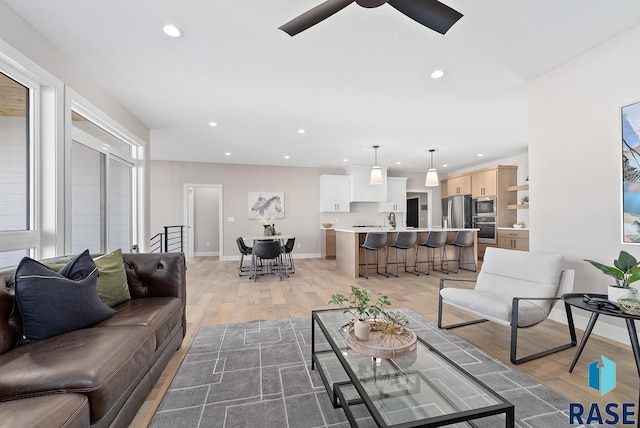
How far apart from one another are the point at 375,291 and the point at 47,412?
3.80 meters

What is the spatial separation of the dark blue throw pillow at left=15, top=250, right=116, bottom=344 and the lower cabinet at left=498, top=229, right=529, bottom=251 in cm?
708

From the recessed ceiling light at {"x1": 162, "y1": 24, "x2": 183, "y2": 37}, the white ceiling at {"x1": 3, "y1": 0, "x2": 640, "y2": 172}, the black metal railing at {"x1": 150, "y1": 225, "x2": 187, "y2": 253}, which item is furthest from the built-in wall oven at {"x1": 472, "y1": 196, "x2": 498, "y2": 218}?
the black metal railing at {"x1": 150, "y1": 225, "x2": 187, "y2": 253}

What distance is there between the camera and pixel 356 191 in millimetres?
7910

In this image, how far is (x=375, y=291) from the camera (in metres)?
4.29

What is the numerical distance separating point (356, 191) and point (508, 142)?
144 inches

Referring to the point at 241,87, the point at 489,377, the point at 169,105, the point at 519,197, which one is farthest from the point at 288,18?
the point at 519,197

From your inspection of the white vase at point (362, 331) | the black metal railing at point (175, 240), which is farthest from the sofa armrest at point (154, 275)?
the black metal railing at point (175, 240)

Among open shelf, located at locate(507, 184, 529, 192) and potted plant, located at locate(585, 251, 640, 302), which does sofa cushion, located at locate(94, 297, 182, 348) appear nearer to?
potted plant, located at locate(585, 251, 640, 302)

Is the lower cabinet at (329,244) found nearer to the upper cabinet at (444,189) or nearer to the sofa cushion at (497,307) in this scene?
the upper cabinet at (444,189)

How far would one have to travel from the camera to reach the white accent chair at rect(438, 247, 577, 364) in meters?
2.22

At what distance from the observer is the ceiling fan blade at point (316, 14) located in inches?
60.6

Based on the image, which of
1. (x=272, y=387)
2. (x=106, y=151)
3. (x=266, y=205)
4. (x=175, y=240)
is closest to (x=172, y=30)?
(x=106, y=151)

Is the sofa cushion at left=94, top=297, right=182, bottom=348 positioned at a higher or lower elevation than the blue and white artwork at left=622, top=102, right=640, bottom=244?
lower

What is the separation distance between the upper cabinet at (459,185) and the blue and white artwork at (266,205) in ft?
16.4
